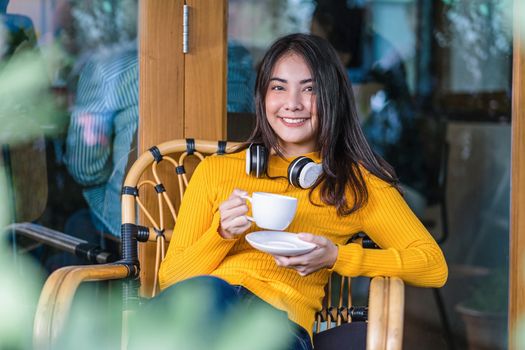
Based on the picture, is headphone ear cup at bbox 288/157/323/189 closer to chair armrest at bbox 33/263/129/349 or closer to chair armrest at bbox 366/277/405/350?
chair armrest at bbox 366/277/405/350

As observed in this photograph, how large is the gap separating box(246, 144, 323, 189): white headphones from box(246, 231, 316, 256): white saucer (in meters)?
0.16

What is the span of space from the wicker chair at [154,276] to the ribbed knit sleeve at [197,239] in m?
0.09

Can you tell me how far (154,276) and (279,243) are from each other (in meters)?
0.64

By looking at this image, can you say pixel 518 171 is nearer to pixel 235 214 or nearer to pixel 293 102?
pixel 293 102

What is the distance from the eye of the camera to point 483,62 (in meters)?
4.17

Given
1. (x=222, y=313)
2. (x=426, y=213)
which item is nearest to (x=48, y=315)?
(x=222, y=313)

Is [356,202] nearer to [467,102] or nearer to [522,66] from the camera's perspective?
[522,66]

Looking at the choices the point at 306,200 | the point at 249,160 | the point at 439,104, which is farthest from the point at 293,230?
the point at 439,104

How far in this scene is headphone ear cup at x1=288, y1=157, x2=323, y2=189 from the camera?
170 cm

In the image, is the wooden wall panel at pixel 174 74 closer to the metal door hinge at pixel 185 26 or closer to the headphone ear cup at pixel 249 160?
the metal door hinge at pixel 185 26

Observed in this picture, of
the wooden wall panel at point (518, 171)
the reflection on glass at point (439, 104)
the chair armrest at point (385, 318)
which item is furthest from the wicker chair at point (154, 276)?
the reflection on glass at point (439, 104)

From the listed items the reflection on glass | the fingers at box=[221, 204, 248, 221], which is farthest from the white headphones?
the reflection on glass

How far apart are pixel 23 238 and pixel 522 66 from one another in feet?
4.49

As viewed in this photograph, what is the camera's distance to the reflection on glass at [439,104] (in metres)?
3.68
